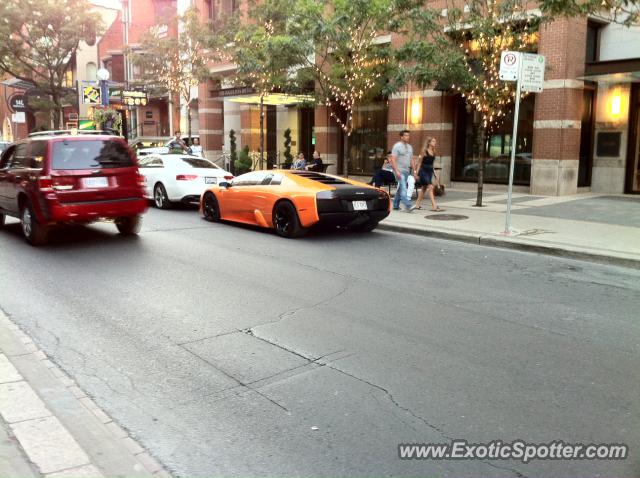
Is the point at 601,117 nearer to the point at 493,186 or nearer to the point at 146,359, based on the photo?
the point at 493,186

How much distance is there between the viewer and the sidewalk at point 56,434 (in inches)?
124

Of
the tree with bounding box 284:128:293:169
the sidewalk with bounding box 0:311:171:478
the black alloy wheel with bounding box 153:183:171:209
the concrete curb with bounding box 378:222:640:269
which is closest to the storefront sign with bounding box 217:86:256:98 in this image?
the tree with bounding box 284:128:293:169

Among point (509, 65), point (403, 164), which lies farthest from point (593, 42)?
point (509, 65)

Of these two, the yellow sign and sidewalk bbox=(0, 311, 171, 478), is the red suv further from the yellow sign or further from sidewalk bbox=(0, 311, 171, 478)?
the yellow sign

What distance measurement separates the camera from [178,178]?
14781 mm

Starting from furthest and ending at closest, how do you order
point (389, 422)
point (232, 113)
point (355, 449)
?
point (232, 113) → point (389, 422) → point (355, 449)

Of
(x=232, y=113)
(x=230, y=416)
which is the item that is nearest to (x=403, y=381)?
(x=230, y=416)

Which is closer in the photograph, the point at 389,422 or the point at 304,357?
the point at 389,422

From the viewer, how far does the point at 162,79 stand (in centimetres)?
2620

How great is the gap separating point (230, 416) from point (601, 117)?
1802 centimetres

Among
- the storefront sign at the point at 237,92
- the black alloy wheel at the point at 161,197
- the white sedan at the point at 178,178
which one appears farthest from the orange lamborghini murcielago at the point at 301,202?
the storefront sign at the point at 237,92

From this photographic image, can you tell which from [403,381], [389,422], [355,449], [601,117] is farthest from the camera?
[601,117]

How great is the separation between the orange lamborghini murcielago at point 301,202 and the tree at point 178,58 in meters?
14.5

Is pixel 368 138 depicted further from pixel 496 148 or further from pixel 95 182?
pixel 95 182
